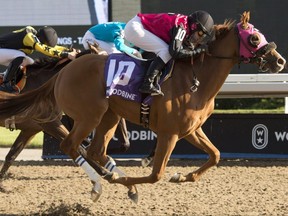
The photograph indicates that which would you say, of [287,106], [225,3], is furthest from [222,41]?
[287,106]

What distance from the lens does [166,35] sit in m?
6.36

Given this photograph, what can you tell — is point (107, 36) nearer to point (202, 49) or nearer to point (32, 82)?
point (32, 82)

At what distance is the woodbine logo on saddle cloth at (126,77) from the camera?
6230mm

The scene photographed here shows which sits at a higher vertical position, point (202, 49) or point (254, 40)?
point (254, 40)

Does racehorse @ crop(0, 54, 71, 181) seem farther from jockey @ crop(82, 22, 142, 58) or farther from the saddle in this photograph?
jockey @ crop(82, 22, 142, 58)

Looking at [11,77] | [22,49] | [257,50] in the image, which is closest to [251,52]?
[257,50]

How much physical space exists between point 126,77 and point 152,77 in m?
0.29

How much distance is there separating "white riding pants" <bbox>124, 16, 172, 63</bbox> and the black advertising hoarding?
3.41 m

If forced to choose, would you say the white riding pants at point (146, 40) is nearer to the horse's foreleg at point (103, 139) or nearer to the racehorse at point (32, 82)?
the horse's foreleg at point (103, 139)

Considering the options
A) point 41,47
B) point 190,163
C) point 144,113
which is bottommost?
point 190,163

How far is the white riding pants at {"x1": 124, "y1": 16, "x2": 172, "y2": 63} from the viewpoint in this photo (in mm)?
6207

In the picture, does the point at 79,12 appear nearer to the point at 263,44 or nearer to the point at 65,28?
the point at 65,28

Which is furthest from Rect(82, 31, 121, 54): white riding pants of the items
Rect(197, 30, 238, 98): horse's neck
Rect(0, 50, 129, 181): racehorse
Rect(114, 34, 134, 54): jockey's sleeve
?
Rect(197, 30, 238, 98): horse's neck

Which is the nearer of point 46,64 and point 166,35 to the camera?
point 166,35
